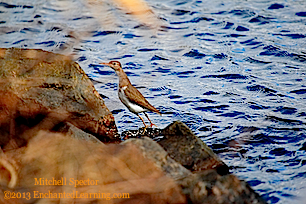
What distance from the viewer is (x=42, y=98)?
204 inches

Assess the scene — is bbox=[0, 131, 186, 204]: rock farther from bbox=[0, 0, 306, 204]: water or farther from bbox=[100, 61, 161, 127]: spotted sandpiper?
bbox=[100, 61, 161, 127]: spotted sandpiper

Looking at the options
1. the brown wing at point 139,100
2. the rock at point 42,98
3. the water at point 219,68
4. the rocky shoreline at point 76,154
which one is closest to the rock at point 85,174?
the rocky shoreline at point 76,154

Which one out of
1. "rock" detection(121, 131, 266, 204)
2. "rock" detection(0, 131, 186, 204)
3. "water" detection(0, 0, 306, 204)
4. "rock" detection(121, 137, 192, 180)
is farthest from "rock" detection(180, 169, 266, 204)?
"water" detection(0, 0, 306, 204)

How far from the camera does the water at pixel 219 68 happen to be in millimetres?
5703

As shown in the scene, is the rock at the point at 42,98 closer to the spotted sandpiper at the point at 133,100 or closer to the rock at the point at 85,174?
the rock at the point at 85,174

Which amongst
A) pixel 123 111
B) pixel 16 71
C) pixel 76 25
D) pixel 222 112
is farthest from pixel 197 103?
pixel 76 25

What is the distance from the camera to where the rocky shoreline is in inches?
146

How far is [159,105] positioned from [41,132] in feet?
10.1

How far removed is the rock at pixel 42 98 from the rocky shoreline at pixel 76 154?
0.01m

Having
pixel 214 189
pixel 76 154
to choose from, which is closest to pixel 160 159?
pixel 214 189

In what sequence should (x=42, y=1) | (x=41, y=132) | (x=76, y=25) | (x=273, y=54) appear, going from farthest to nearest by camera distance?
1. (x=42, y=1)
2. (x=76, y=25)
3. (x=273, y=54)
4. (x=41, y=132)

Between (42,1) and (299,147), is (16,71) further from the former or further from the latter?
(42,1)

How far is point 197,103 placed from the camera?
739 cm

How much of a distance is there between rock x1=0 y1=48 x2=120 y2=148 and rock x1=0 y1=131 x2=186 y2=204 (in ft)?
2.05
